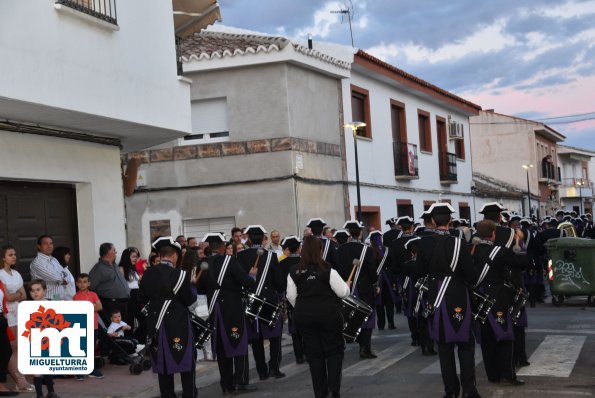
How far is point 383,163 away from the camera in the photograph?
1043 inches

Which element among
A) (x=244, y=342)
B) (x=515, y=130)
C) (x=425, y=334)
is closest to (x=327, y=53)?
(x=425, y=334)

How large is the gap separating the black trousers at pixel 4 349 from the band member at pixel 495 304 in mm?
5174

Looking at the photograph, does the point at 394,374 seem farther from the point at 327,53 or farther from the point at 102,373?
the point at 327,53

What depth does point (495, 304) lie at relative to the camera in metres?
9.19

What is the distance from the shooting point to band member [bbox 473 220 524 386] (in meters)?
9.10

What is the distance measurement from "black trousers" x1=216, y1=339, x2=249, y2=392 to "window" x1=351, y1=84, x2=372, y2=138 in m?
15.3

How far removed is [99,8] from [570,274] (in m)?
9.95

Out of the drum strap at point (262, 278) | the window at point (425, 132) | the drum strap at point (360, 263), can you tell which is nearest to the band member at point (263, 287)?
the drum strap at point (262, 278)

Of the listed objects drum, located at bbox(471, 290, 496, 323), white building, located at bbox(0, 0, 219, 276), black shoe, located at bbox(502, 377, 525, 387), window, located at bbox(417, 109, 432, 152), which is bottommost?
black shoe, located at bbox(502, 377, 525, 387)

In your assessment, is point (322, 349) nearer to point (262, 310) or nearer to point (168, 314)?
point (168, 314)

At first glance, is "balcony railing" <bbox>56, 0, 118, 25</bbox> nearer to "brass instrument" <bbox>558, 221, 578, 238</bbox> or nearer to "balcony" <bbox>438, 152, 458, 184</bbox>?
"brass instrument" <bbox>558, 221, 578, 238</bbox>

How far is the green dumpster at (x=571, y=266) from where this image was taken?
1700 cm

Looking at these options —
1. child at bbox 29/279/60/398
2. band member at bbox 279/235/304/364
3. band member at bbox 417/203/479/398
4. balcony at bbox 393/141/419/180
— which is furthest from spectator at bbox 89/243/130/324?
balcony at bbox 393/141/419/180

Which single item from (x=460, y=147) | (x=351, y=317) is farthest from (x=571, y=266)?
(x=460, y=147)
